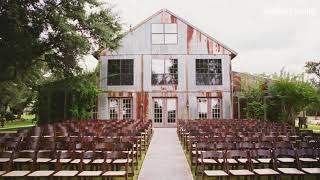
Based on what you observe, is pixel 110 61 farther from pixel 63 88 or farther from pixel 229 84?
pixel 229 84

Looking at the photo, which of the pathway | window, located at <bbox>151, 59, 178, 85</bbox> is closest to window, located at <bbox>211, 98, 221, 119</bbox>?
window, located at <bbox>151, 59, 178, 85</bbox>

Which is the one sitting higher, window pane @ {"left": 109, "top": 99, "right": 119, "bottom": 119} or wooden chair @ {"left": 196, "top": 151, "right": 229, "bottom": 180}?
window pane @ {"left": 109, "top": 99, "right": 119, "bottom": 119}

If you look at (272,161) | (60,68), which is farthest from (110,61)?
(272,161)

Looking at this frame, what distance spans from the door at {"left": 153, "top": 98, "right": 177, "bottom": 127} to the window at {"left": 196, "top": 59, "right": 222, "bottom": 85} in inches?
104

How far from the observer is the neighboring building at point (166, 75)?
95.5 feet

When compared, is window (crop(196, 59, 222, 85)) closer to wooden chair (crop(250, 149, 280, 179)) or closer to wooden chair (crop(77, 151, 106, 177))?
wooden chair (crop(250, 149, 280, 179))

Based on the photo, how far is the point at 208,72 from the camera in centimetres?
2962

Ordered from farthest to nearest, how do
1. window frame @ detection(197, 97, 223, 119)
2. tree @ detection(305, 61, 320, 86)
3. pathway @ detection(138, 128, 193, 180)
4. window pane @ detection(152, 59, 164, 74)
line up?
tree @ detection(305, 61, 320, 86)
window pane @ detection(152, 59, 164, 74)
window frame @ detection(197, 97, 223, 119)
pathway @ detection(138, 128, 193, 180)

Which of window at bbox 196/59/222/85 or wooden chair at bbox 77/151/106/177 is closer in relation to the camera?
wooden chair at bbox 77/151/106/177

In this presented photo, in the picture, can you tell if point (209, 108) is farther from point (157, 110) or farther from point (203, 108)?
point (157, 110)

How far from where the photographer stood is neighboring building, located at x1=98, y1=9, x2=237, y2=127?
29.1m

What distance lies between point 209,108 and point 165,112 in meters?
3.39

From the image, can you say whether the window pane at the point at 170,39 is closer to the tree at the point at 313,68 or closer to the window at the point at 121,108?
the window at the point at 121,108

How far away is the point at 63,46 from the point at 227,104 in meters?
13.3
